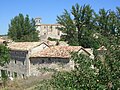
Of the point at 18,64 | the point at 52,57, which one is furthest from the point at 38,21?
the point at 52,57

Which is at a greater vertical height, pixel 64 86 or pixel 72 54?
pixel 72 54

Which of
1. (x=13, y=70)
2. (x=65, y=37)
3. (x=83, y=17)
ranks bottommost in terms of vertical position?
(x=13, y=70)

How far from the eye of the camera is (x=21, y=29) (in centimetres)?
6400

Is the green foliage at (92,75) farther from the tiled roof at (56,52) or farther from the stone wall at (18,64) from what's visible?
the stone wall at (18,64)

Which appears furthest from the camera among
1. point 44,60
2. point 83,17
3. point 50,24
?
point 50,24

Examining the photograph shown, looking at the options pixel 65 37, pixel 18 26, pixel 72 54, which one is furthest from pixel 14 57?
pixel 72 54

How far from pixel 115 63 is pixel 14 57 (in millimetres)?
32868

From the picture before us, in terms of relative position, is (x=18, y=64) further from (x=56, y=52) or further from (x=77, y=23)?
(x=77, y=23)

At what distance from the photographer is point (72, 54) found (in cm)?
728

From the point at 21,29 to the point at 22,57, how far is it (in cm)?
2805

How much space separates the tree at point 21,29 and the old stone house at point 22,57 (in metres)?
20.3

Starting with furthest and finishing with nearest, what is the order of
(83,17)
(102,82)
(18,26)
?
(18,26)
(83,17)
(102,82)

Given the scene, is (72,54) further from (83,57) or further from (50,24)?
(50,24)

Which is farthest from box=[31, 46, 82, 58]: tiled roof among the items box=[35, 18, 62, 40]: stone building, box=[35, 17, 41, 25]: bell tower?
box=[35, 17, 41, 25]: bell tower
